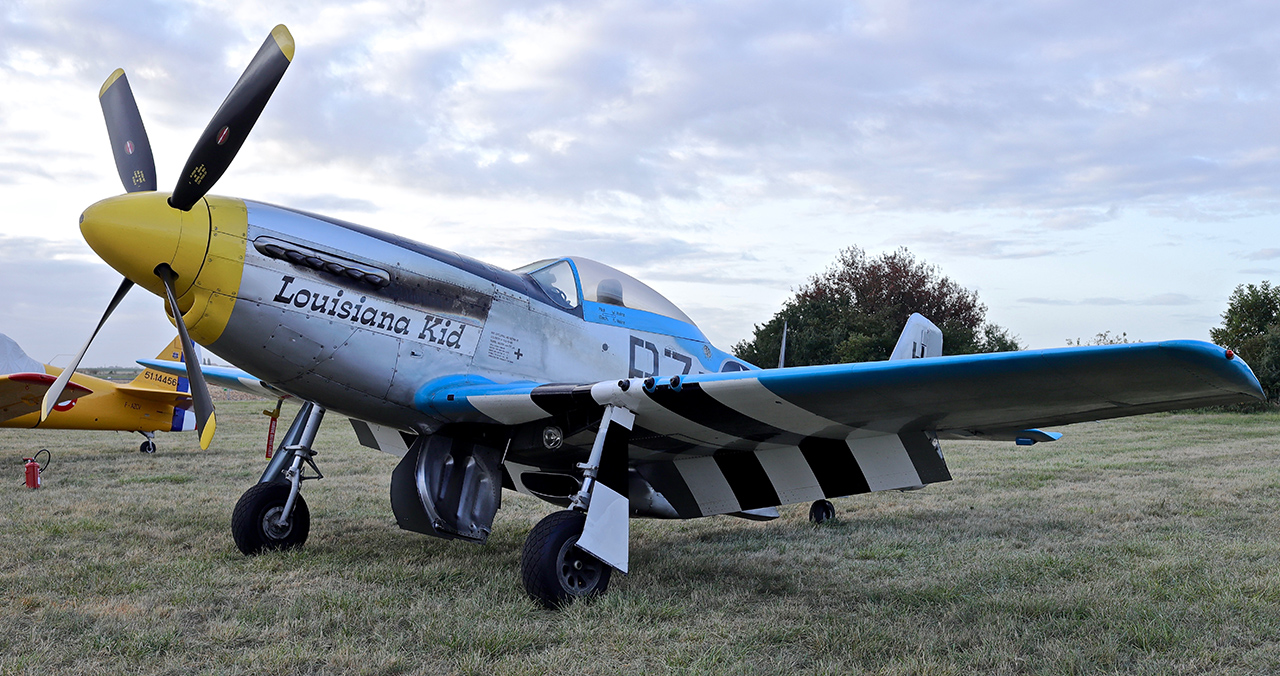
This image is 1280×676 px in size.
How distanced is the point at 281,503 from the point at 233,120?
2.66m

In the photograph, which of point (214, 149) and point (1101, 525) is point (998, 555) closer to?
point (1101, 525)

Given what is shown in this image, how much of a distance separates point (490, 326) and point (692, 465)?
5.51 feet

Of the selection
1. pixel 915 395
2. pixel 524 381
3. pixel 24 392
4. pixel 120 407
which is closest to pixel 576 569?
pixel 524 381

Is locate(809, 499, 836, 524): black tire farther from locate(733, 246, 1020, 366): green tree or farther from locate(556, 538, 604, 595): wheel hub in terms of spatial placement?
locate(733, 246, 1020, 366): green tree

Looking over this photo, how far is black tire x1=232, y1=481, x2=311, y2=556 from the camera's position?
5020 millimetres

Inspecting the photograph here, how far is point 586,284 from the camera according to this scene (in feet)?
16.7

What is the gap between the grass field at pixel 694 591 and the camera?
10.0 feet

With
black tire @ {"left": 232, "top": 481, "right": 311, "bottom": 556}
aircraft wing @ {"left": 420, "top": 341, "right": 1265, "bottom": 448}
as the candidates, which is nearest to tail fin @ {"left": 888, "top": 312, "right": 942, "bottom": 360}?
aircraft wing @ {"left": 420, "top": 341, "right": 1265, "bottom": 448}

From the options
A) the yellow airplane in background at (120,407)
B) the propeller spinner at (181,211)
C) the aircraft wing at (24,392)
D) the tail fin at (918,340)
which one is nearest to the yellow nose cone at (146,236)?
the propeller spinner at (181,211)

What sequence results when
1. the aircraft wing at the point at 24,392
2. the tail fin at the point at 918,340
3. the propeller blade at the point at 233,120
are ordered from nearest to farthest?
the propeller blade at the point at 233,120 < the tail fin at the point at 918,340 < the aircraft wing at the point at 24,392

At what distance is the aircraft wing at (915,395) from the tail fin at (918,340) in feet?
7.40

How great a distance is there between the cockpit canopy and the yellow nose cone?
6.39ft

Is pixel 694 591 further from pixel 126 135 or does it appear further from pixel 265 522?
pixel 126 135

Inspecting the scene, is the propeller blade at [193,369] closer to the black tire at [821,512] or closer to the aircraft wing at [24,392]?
the black tire at [821,512]
